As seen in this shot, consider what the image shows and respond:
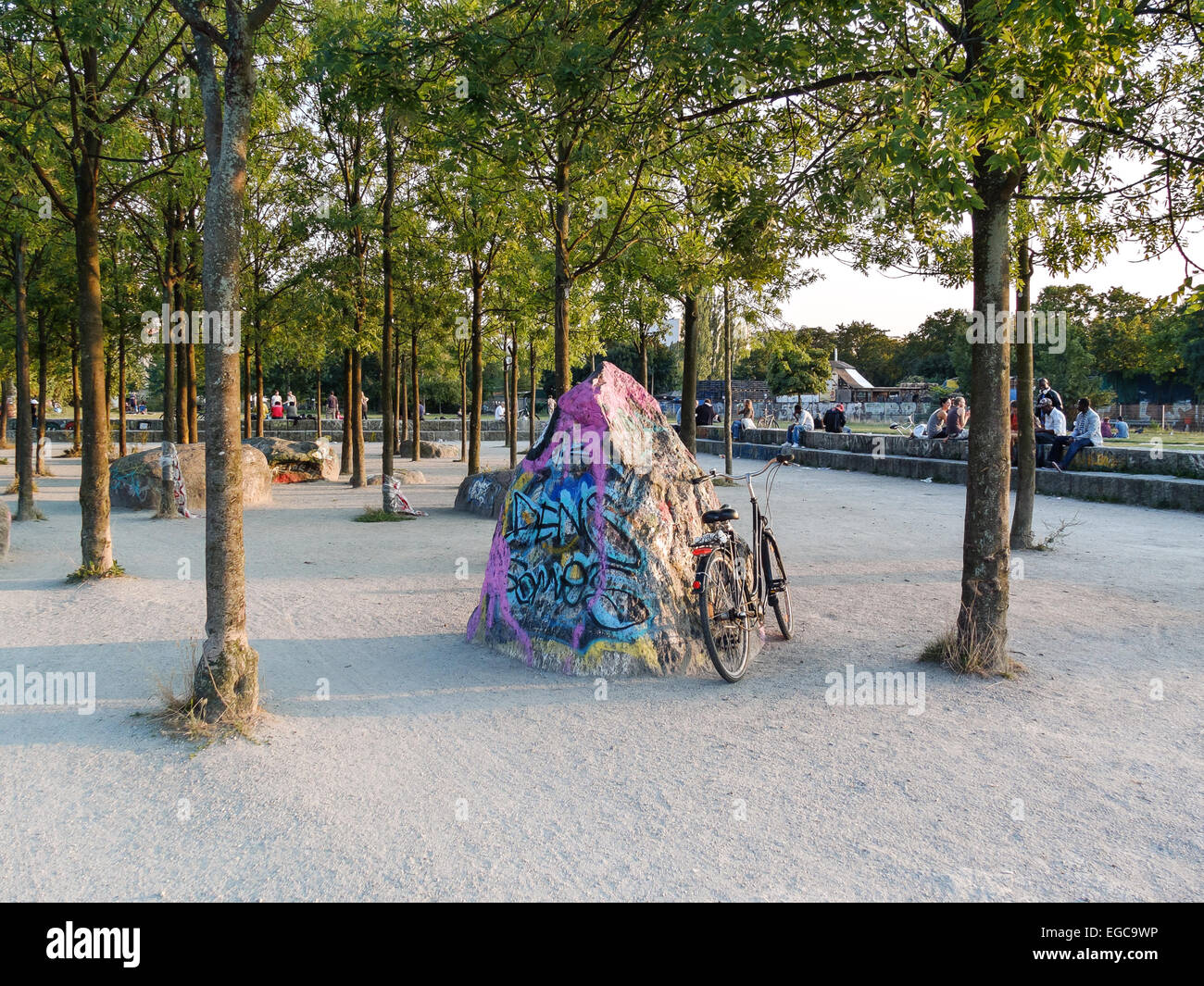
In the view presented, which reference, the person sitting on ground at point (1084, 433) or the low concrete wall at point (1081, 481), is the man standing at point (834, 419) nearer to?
the low concrete wall at point (1081, 481)

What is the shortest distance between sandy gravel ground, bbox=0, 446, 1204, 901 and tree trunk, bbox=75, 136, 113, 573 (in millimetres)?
818

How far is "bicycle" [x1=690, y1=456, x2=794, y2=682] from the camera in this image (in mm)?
5812

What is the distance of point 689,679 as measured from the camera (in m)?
5.97

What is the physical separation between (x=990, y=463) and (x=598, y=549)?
2.73 m

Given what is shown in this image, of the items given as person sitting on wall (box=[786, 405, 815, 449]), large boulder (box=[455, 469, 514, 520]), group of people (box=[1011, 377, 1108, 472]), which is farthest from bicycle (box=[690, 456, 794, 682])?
person sitting on wall (box=[786, 405, 815, 449])

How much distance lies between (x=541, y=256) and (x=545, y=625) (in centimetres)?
1287

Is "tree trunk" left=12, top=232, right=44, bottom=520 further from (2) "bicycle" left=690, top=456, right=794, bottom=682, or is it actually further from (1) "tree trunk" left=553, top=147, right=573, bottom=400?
(2) "bicycle" left=690, top=456, right=794, bottom=682

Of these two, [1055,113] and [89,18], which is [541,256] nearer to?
[89,18]

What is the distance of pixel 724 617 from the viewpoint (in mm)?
5918

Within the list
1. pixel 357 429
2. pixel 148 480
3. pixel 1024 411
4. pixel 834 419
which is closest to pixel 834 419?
pixel 834 419

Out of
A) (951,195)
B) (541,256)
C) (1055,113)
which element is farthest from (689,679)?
(541,256)

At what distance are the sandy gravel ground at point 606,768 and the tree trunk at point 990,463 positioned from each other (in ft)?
1.20

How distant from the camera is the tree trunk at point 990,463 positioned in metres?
6.05

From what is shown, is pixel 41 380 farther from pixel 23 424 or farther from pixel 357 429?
pixel 23 424
